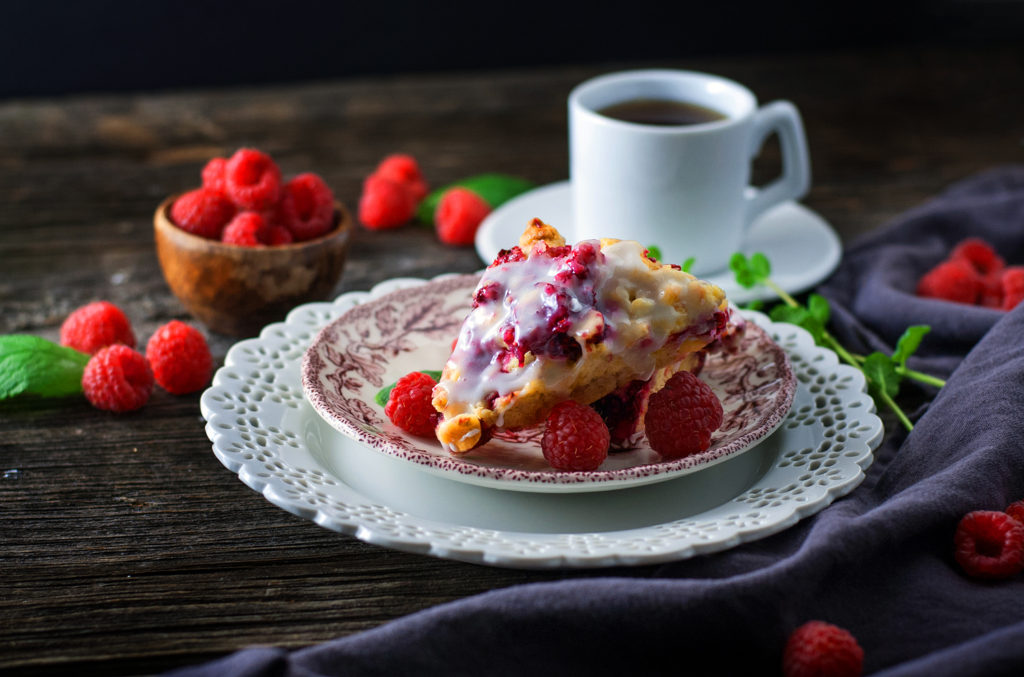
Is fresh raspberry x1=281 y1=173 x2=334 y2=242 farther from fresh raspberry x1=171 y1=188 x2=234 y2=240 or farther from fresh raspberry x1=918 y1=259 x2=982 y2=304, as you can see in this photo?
fresh raspberry x1=918 y1=259 x2=982 y2=304

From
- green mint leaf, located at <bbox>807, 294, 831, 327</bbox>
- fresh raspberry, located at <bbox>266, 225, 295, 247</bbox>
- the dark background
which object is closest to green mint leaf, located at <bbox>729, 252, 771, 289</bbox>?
green mint leaf, located at <bbox>807, 294, 831, 327</bbox>

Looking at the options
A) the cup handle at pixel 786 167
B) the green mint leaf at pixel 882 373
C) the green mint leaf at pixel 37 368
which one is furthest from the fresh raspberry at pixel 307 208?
the green mint leaf at pixel 882 373

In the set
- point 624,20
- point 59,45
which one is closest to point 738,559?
point 624,20

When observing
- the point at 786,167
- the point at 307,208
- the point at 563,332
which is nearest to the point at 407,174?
the point at 307,208

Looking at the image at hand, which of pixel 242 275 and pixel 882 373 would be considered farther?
pixel 242 275

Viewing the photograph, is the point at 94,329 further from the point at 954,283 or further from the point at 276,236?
the point at 954,283

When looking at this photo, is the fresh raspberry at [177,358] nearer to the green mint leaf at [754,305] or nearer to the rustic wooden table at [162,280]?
the rustic wooden table at [162,280]

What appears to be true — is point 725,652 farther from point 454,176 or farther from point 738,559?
point 454,176
